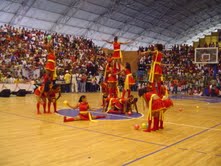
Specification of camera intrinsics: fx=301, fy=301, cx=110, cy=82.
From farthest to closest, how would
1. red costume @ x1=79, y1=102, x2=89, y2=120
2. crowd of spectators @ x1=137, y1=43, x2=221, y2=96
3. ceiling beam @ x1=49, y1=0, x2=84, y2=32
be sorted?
ceiling beam @ x1=49, y1=0, x2=84, y2=32
crowd of spectators @ x1=137, y1=43, x2=221, y2=96
red costume @ x1=79, y1=102, x2=89, y2=120

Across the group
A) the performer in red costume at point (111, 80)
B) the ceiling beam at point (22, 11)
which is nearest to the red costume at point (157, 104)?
the performer in red costume at point (111, 80)

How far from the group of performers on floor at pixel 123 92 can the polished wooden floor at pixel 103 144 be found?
0.49 meters

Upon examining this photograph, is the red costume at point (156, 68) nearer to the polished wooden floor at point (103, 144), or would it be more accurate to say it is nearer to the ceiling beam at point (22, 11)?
the polished wooden floor at point (103, 144)

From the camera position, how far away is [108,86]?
35.8ft

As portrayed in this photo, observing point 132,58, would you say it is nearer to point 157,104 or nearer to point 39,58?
point 39,58

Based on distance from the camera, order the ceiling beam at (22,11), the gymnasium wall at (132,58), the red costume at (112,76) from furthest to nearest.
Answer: the gymnasium wall at (132,58) → the ceiling beam at (22,11) → the red costume at (112,76)

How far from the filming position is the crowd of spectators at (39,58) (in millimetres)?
19047

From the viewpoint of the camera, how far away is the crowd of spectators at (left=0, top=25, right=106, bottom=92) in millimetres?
19047

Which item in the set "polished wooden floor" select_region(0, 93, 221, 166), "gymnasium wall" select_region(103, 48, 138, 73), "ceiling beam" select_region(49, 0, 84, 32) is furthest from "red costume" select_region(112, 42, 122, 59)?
"gymnasium wall" select_region(103, 48, 138, 73)

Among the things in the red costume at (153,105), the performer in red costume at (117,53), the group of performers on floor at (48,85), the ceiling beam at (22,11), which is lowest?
the red costume at (153,105)

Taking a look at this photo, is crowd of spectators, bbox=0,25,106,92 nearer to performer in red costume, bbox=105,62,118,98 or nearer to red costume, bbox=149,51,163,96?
performer in red costume, bbox=105,62,118,98

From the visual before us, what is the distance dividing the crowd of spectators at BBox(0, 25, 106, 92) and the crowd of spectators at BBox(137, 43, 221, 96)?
450 centimetres

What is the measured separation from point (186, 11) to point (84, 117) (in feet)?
101

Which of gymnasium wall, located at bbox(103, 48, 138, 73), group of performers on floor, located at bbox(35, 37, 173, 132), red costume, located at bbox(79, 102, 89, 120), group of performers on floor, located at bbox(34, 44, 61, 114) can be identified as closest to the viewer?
group of performers on floor, located at bbox(35, 37, 173, 132)
